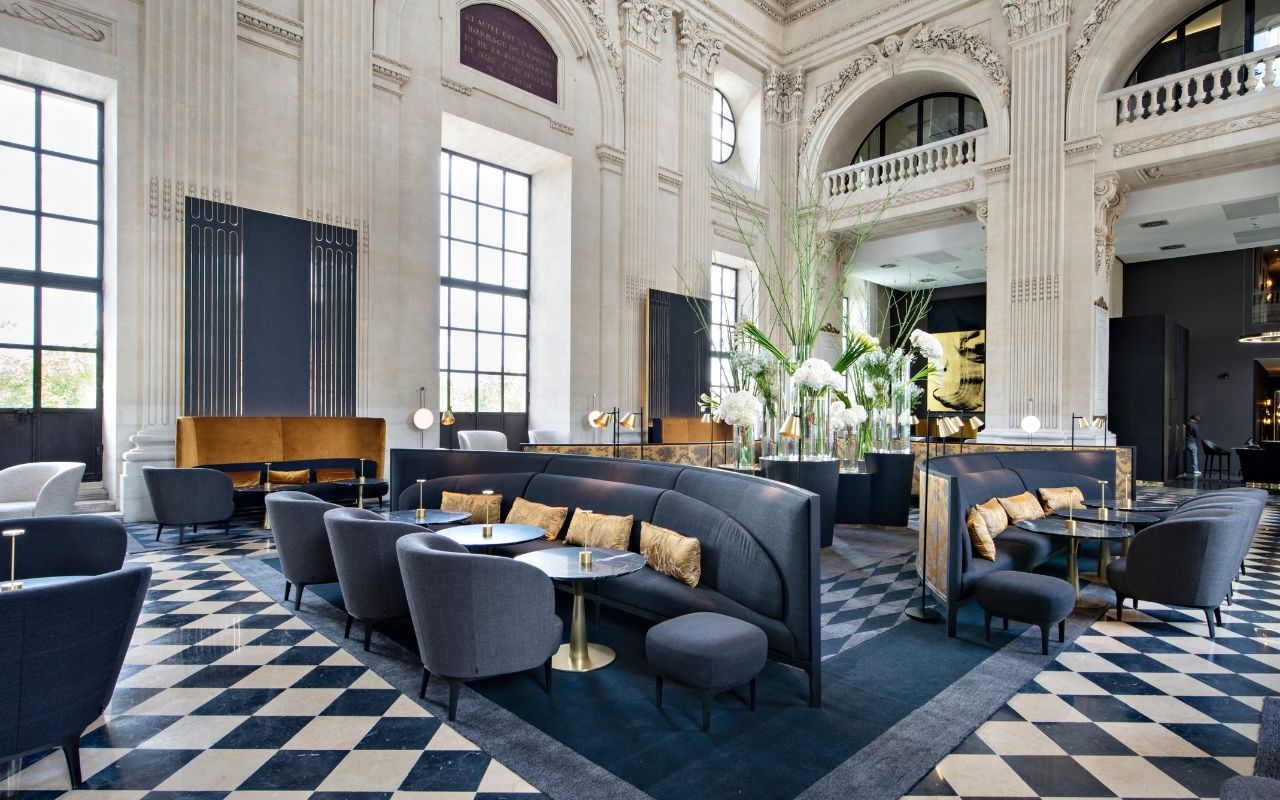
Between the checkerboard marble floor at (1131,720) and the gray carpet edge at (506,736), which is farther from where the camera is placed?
the checkerboard marble floor at (1131,720)

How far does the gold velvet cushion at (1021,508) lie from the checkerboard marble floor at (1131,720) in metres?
1.02

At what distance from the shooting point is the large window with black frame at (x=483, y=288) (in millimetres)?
10203

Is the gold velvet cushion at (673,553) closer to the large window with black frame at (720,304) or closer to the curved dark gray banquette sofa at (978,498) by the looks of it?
the curved dark gray banquette sofa at (978,498)

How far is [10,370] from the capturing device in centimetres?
684

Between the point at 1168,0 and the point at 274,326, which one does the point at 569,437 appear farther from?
the point at 1168,0

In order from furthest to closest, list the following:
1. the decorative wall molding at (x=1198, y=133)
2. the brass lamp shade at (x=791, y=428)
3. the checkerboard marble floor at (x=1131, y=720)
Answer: the decorative wall molding at (x=1198, y=133) → the brass lamp shade at (x=791, y=428) → the checkerboard marble floor at (x=1131, y=720)

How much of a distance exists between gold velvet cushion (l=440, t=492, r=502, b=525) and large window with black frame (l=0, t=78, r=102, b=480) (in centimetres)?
486

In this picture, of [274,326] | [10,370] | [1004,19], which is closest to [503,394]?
[274,326]

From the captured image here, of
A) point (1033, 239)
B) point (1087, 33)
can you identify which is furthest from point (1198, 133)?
point (1033, 239)

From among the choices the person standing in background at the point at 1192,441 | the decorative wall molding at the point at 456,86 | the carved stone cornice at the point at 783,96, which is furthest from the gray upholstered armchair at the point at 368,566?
the person standing in background at the point at 1192,441

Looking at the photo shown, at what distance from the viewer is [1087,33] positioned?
10.5 metres

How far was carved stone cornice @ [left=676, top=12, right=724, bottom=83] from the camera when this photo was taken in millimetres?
12469

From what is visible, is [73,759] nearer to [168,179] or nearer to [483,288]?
[168,179]

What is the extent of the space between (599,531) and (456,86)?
7.85 meters
